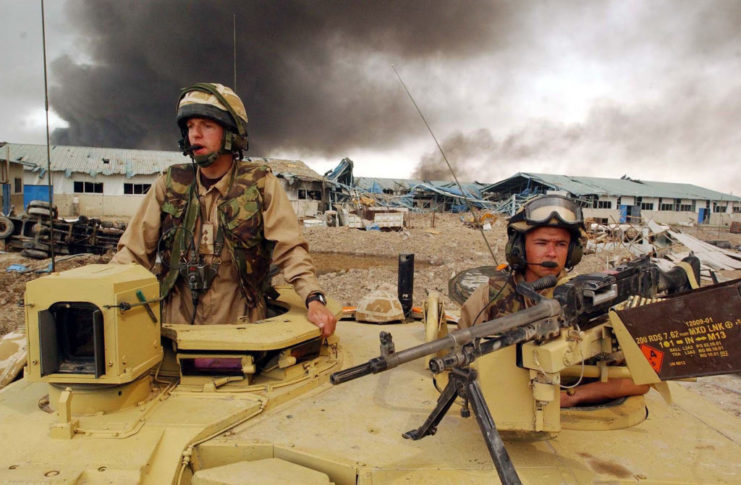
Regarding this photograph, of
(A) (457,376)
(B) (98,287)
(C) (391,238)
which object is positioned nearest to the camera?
(A) (457,376)

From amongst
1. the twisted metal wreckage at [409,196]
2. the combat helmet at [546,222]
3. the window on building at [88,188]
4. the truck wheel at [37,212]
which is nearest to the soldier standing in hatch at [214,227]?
the combat helmet at [546,222]

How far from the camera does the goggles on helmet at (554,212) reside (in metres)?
3.00

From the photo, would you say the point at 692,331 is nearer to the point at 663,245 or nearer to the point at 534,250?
the point at 534,250

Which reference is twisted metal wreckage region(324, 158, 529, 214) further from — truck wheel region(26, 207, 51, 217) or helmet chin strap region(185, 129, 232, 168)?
helmet chin strap region(185, 129, 232, 168)

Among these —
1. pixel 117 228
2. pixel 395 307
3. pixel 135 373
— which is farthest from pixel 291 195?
pixel 135 373

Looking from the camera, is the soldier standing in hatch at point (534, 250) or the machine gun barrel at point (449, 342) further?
the soldier standing in hatch at point (534, 250)

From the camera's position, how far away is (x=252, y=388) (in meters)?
2.72

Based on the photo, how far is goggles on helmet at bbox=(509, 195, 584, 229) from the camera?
Result: 300cm

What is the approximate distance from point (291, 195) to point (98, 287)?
3260cm

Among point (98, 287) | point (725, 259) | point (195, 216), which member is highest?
point (195, 216)

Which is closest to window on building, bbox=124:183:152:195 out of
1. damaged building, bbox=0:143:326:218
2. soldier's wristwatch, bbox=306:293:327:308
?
damaged building, bbox=0:143:326:218

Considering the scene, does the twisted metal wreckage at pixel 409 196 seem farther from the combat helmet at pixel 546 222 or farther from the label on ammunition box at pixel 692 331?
the label on ammunition box at pixel 692 331

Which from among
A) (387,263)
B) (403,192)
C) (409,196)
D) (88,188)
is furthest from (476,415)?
(403,192)

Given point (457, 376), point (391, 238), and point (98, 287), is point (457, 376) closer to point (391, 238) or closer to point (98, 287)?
point (98, 287)
